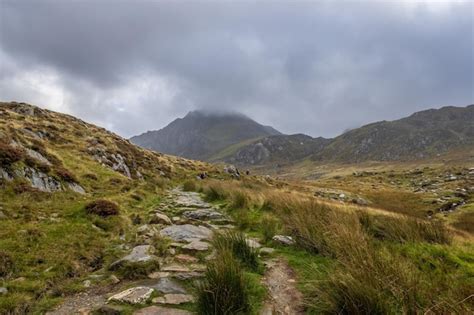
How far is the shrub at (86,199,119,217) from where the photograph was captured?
32.3 feet

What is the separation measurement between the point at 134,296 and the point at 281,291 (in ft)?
7.14

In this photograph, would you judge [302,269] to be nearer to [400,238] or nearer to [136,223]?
[400,238]

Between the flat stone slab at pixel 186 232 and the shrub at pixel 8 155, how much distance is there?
7987 millimetres

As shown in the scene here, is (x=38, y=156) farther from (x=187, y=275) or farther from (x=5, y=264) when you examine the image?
(x=187, y=275)

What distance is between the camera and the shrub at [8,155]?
12.3m

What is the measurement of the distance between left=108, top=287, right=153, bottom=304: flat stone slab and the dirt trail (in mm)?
1737

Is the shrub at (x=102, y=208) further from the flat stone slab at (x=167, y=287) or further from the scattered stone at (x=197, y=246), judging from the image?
the flat stone slab at (x=167, y=287)

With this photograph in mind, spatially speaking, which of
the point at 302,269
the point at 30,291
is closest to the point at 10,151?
the point at 30,291

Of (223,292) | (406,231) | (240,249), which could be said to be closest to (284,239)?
(240,249)

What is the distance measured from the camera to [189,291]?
4.82 m

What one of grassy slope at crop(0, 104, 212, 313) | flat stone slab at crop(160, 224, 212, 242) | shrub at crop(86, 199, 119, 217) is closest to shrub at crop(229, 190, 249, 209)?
flat stone slab at crop(160, 224, 212, 242)

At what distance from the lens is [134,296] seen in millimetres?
4551

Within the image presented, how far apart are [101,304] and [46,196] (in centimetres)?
873

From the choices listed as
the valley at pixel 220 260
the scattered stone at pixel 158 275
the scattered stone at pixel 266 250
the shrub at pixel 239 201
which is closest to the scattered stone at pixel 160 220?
the valley at pixel 220 260
